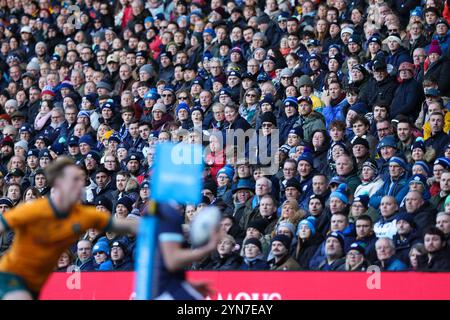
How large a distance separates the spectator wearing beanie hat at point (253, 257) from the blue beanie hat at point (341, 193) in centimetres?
118

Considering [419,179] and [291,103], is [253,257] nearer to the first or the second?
[419,179]

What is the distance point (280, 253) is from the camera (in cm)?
1521

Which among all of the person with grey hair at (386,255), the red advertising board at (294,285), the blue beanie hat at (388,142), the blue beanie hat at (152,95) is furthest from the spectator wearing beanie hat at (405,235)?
the blue beanie hat at (152,95)

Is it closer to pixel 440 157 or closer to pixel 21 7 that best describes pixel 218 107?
pixel 440 157

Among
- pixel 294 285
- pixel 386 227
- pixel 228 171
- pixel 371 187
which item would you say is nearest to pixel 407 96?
pixel 371 187

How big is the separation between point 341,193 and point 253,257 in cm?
146

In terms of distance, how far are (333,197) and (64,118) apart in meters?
8.29

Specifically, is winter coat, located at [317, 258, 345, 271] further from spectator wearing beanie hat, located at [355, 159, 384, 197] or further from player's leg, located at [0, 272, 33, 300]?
player's leg, located at [0, 272, 33, 300]

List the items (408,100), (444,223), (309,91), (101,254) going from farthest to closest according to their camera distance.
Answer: (309,91), (408,100), (101,254), (444,223)

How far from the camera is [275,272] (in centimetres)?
1370

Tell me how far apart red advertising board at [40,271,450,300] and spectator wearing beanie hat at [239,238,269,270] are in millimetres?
1408

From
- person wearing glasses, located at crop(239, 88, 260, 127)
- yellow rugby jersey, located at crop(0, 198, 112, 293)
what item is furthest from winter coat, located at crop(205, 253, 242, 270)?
yellow rugby jersey, located at crop(0, 198, 112, 293)

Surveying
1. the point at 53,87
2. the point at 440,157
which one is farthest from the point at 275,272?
the point at 53,87

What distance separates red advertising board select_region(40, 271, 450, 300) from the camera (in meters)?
13.0
